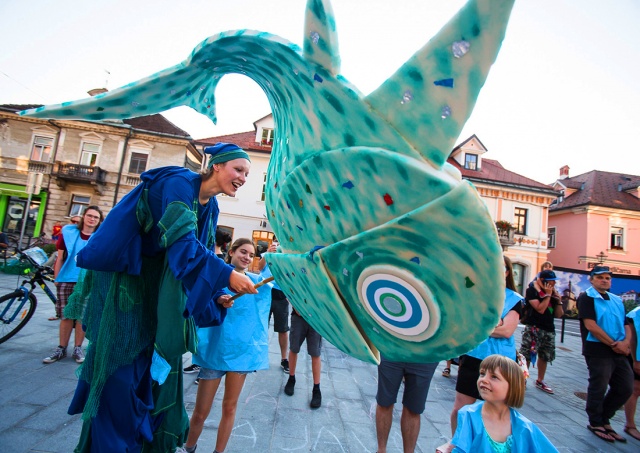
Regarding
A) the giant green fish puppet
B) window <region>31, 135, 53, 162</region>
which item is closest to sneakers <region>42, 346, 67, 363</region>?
the giant green fish puppet

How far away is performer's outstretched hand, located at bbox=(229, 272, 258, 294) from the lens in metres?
1.24

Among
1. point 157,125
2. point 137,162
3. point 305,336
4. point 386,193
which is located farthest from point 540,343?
point 157,125

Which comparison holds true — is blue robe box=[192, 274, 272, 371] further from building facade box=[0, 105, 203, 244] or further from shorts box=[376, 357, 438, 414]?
building facade box=[0, 105, 203, 244]

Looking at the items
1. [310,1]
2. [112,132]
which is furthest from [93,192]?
[310,1]

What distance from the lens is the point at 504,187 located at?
19875 millimetres

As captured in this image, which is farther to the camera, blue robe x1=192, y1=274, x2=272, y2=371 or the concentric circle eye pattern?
blue robe x1=192, y1=274, x2=272, y2=371

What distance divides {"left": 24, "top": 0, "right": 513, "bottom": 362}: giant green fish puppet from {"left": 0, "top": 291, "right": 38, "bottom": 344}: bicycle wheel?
522cm

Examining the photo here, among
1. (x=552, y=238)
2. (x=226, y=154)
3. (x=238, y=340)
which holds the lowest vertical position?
(x=238, y=340)

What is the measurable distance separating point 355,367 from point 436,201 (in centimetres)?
529

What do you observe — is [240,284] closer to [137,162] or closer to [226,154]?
[226,154]

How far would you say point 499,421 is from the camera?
2057mm

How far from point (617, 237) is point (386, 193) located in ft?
94.5

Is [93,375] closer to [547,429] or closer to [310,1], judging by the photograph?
[310,1]

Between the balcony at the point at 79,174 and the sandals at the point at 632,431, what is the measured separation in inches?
876
